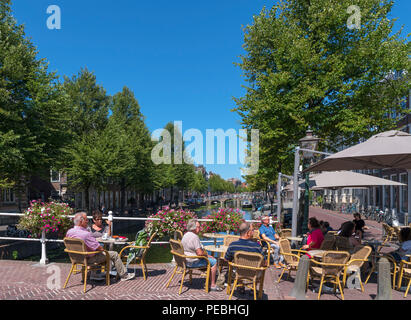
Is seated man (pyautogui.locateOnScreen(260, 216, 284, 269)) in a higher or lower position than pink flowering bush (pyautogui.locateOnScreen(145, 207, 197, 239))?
lower

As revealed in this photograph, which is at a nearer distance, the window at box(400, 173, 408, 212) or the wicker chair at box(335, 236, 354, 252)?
the wicker chair at box(335, 236, 354, 252)

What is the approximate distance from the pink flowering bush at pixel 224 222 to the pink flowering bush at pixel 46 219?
12.0 feet

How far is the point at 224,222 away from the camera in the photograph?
9070 mm

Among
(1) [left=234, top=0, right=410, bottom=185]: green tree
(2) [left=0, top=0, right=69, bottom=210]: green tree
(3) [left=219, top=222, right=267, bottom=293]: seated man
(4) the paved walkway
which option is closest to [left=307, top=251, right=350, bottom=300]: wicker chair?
(4) the paved walkway

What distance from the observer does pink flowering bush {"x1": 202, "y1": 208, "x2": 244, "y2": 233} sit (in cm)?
900

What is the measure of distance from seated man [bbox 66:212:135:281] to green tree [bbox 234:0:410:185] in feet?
35.5

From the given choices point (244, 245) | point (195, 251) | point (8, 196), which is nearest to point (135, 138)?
point (8, 196)

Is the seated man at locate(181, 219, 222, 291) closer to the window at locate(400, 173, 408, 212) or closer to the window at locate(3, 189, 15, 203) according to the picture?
the window at locate(400, 173, 408, 212)

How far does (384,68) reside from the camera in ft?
49.0

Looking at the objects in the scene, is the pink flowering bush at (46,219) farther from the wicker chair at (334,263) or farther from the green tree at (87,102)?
the green tree at (87,102)

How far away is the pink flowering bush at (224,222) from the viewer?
29.5ft

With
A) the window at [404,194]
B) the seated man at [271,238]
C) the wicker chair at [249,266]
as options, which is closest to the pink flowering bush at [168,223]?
the seated man at [271,238]
